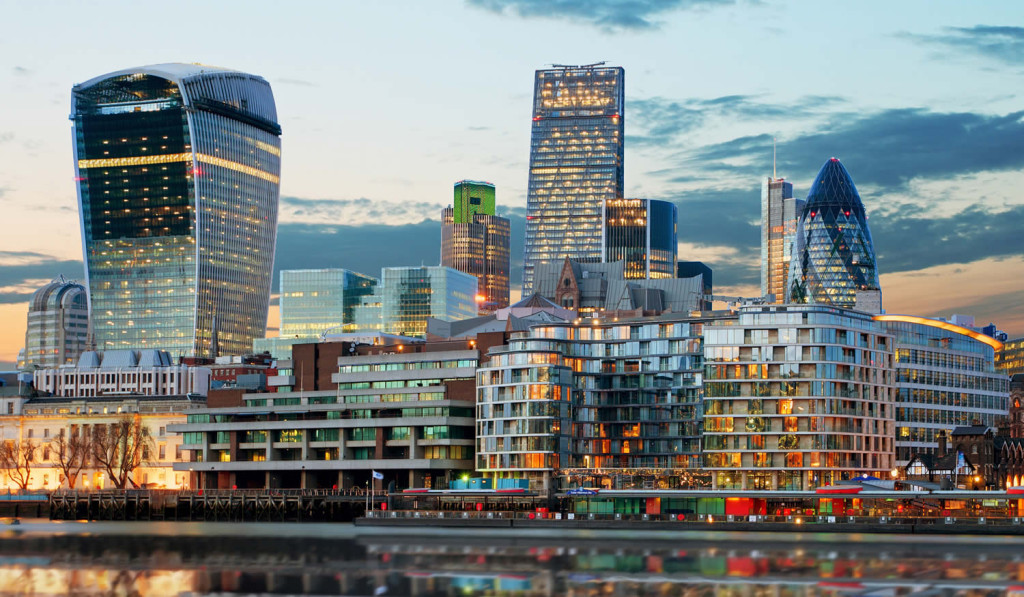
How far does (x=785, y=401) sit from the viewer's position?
180250 mm

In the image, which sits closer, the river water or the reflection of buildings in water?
the river water

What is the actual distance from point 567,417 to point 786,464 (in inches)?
1291

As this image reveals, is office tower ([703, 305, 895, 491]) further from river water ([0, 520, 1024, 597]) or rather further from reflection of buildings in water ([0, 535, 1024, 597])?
reflection of buildings in water ([0, 535, 1024, 597])

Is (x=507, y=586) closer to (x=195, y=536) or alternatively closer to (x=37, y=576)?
(x=37, y=576)

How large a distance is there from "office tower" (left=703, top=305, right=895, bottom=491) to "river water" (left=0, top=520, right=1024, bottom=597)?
30.1m

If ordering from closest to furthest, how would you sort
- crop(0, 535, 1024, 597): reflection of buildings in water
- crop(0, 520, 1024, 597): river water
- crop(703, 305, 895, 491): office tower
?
1. crop(0, 520, 1024, 597): river water
2. crop(0, 535, 1024, 597): reflection of buildings in water
3. crop(703, 305, 895, 491): office tower

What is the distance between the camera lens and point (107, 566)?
364ft

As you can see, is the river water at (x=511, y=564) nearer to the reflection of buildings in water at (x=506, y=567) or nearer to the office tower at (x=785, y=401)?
the reflection of buildings in water at (x=506, y=567)

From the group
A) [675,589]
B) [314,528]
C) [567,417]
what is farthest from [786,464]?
[675,589]

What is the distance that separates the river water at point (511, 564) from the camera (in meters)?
90.8

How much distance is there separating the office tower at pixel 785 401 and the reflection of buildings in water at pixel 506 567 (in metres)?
39.6

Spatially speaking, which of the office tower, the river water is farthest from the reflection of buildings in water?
the office tower

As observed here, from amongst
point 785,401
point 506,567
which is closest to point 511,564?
point 506,567

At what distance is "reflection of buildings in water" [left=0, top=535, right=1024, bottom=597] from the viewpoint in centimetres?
9094
